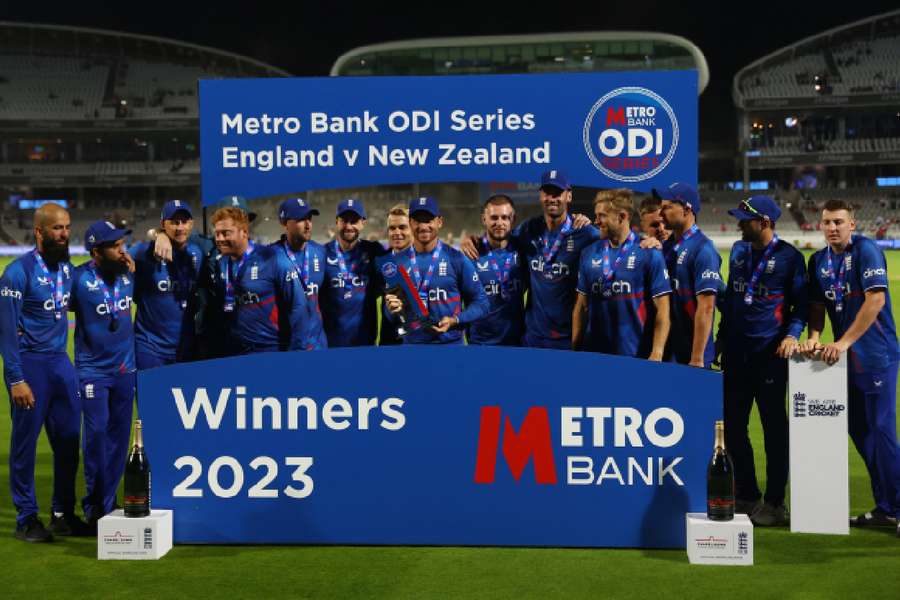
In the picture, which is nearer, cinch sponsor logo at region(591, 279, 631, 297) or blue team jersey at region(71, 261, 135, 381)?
blue team jersey at region(71, 261, 135, 381)

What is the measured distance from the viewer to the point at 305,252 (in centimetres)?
724

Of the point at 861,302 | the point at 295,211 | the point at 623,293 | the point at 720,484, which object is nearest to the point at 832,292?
the point at 861,302

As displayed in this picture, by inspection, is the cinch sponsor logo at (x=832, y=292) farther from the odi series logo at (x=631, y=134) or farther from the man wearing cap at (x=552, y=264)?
the man wearing cap at (x=552, y=264)

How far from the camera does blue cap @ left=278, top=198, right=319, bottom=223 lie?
7.07 meters

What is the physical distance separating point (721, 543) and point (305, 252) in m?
3.55

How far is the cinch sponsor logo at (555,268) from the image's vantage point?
23.3ft

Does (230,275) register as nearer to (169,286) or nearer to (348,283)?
(169,286)

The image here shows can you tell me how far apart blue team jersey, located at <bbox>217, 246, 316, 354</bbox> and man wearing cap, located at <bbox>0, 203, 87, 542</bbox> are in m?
1.11

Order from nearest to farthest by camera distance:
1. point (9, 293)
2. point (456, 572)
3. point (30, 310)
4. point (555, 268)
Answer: point (456, 572)
point (9, 293)
point (30, 310)
point (555, 268)

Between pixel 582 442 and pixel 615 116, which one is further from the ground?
pixel 615 116

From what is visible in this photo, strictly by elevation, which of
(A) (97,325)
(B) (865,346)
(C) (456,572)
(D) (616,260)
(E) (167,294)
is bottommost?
(C) (456,572)

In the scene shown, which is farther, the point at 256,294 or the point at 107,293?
the point at 256,294

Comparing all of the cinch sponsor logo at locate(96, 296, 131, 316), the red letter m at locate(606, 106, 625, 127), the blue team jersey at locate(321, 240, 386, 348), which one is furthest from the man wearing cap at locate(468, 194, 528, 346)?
the cinch sponsor logo at locate(96, 296, 131, 316)

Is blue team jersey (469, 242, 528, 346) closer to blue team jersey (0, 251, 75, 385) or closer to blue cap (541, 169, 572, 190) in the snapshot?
blue cap (541, 169, 572, 190)
